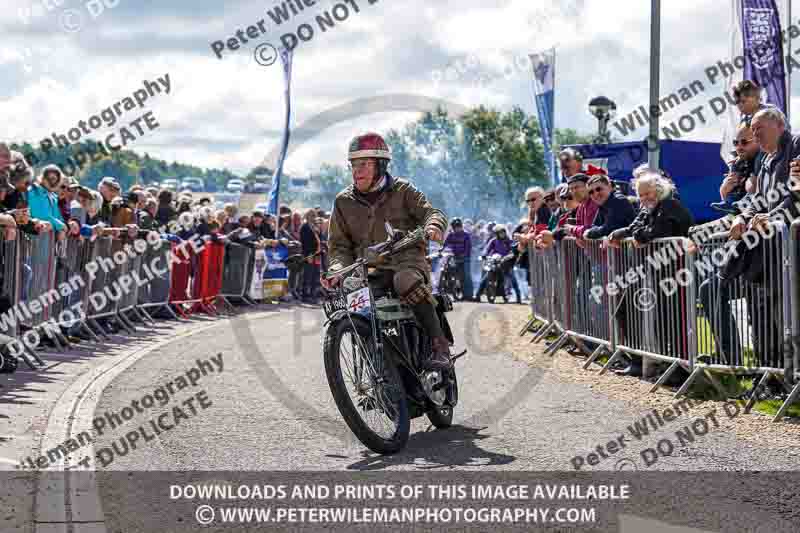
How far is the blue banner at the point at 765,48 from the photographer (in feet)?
45.5

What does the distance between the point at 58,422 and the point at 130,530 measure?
318cm

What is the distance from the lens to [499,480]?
18.8 ft

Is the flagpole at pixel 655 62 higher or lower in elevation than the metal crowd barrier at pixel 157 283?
higher

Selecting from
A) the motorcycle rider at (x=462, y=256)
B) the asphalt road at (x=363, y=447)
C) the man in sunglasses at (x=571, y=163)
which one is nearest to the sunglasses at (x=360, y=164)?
the asphalt road at (x=363, y=447)

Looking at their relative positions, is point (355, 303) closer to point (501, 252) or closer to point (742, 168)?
point (742, 168)

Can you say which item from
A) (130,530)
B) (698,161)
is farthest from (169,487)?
(698,161)

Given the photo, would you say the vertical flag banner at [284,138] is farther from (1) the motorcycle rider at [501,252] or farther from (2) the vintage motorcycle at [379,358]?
(2) the vintage motorcycle at [379,358]

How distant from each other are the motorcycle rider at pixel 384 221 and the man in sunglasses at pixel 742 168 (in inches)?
127

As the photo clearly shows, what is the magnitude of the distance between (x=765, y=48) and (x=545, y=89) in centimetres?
1220

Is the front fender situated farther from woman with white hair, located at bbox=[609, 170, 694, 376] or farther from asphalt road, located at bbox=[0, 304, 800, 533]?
woman with white hair, located at bbox=[609, 170, 694, 376]

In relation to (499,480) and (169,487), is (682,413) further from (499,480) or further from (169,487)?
(169,487)

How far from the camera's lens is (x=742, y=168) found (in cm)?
1009

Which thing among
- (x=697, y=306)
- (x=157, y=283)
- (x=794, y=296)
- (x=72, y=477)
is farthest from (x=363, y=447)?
(x=157, y=283)

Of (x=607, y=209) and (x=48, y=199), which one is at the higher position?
(x=48, y=199)
